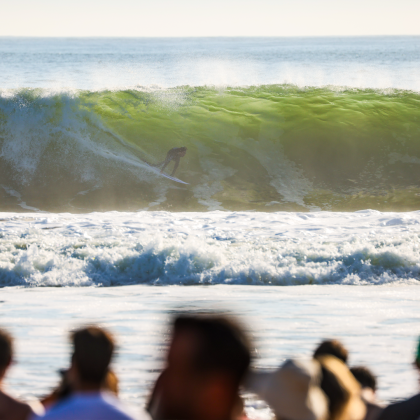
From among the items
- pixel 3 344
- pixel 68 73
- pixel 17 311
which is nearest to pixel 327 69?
pixel 68 73

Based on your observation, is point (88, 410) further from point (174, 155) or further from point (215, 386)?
point (174, 155)

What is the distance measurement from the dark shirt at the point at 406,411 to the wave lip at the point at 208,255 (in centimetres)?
536

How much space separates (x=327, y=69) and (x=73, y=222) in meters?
34.2

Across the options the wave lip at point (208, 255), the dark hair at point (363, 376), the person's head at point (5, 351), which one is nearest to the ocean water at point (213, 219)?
the wave lip at point (208, 255)

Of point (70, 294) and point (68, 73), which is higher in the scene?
point (68, 73)

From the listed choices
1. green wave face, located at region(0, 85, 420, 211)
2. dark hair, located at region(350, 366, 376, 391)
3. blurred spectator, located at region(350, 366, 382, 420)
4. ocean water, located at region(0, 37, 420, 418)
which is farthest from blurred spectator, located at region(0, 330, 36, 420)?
green wave face, located at region(0, 85, 420, 211)

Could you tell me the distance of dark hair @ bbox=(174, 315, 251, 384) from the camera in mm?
1075

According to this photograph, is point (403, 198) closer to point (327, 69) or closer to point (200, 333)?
point (200, 333)

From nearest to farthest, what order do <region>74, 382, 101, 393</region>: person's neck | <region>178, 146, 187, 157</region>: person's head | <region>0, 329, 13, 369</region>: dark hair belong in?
<region>74, 382, 101, 393</region>: person's neck < <region>0, 329, 13, 369</region>: dark hair < <region>178, 146, 187, 157</region>: person's head

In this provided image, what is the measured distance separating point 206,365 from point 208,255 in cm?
626

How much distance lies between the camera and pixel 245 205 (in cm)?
1422

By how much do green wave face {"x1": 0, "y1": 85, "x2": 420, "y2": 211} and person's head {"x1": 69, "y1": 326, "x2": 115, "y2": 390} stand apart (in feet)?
41.6

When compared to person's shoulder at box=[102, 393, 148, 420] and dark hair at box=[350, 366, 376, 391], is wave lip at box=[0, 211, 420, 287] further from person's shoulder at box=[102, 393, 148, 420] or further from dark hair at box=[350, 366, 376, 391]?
person's shoulder at box=[102, 393, 148, 420]

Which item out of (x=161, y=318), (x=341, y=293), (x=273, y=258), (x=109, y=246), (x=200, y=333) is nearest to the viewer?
(x=200, y=333)
